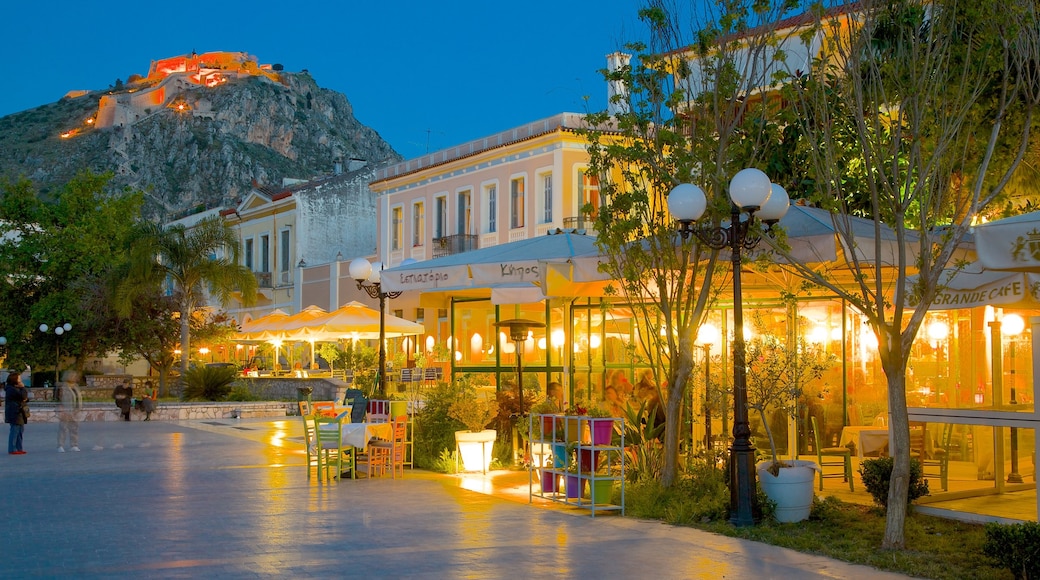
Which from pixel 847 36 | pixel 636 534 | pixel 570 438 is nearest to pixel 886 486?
pixel 636 534

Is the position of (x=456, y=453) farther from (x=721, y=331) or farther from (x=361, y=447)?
(x=721, y=331)

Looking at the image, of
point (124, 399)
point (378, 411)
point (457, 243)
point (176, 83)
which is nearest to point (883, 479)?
point (378, 411)

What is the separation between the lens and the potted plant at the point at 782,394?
32.4 ft

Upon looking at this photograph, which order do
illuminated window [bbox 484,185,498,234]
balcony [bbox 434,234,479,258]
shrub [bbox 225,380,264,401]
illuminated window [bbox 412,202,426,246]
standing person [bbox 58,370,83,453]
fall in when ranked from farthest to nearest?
illuminated window [bbox 412,202,426,246] < balcony [bbox 434,234,479,258] < illuminated window [bbox 484,185,498,234] < shrub [bbox 225,380,264,401] < standing person [bbox 58,370,83,453]

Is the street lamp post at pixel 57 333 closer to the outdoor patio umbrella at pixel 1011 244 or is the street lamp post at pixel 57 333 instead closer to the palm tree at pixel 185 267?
the palm tree at pixel 185 267

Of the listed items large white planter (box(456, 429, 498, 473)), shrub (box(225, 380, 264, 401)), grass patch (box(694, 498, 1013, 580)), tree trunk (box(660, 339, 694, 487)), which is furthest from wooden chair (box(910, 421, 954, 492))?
shrub (box(225, 380, 264, 401))

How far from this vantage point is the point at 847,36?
30.5ft

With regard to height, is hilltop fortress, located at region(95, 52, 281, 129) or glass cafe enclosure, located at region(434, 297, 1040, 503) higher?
hilltop fortress, located at region(95, 52, 281, 129)

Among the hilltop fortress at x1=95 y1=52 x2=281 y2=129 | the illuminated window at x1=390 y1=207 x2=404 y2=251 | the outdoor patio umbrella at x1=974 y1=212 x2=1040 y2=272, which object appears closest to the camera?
the outdoor patio umbrella at x1=974 y1=212 x2=1040 y2=272

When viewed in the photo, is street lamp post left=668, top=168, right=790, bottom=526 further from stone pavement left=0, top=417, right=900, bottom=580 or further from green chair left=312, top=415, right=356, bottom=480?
green chair left=312, top=415, right=356, bottom=480

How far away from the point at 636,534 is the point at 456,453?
5.08 metres

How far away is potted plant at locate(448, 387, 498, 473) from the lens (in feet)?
45.2

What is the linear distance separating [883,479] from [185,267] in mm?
29443

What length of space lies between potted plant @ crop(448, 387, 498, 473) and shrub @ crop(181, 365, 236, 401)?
20575 millimetres
